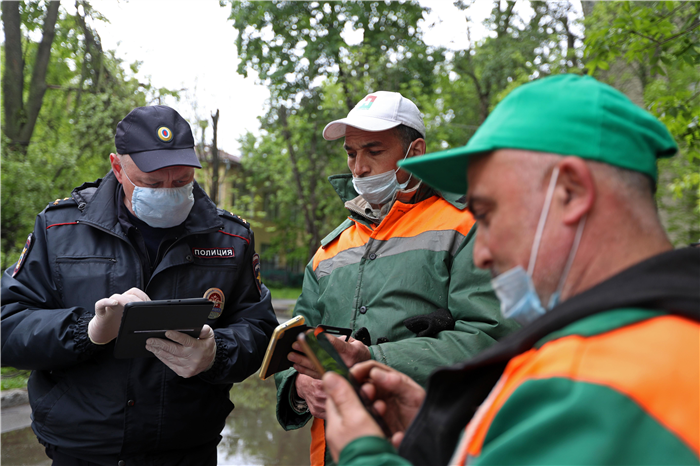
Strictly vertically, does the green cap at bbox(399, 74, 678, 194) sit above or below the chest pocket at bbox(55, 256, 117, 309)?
above

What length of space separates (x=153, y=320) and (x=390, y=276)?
1025 millimetres

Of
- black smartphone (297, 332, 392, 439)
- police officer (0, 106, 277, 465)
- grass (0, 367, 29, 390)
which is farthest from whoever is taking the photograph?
grass (0, 367, 29, 390)

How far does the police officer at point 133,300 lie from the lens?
2.33m

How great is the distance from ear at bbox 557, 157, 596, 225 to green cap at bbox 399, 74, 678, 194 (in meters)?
0.03

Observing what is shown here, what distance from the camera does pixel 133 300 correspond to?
2240 millimetres

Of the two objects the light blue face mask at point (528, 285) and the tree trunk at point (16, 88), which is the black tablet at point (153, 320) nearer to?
the light blue face mask at point (528, 285)

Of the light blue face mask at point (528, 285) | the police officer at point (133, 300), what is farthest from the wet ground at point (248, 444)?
the light blue face mask at point (528, 285)

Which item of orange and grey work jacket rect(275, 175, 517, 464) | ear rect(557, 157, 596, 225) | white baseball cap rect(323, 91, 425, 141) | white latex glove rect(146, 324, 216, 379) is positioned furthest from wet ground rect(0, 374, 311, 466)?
ear rect(557, 157, 596, 225)

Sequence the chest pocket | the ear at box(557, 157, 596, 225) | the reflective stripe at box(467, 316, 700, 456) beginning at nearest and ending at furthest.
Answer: the reflective stripe at box(467, 316, 700, 456)
the ear at box(557, 157, 596, 225)
the chest pocket

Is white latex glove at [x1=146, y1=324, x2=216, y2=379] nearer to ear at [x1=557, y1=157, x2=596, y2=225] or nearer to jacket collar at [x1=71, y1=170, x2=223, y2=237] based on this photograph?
jacket collar at [x1=71, y1=170, x2=223, y2=237]

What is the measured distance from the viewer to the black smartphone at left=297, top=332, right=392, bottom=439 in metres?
1.33

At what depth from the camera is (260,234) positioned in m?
35.5

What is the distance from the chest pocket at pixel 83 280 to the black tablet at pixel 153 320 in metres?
0.40

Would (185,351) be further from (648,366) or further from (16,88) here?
(16,88)
